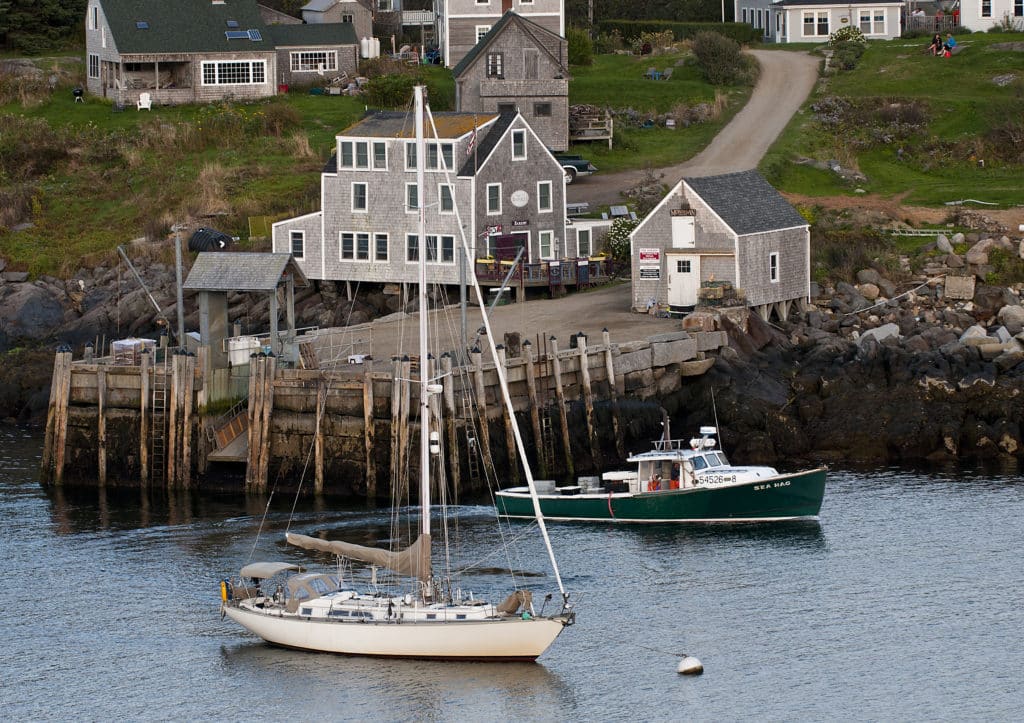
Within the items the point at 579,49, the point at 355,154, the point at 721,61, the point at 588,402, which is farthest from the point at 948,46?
the point at 588,402

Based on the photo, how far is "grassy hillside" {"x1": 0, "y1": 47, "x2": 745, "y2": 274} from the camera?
8506cm

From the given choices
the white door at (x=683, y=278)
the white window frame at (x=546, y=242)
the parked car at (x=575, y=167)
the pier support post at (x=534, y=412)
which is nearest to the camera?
the pier support post at (x=534, y=412)

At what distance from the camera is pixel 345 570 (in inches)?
2044

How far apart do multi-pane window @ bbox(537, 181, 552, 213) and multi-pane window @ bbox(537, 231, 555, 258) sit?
0.90 metres

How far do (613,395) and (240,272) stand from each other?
1187 cm

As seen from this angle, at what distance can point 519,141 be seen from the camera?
75812 mm

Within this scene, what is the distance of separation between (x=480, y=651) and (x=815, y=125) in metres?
54.4

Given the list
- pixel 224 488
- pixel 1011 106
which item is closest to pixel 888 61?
pixel 1011 106

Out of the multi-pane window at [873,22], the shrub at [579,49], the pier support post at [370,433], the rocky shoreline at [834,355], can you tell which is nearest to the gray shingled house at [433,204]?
the rocky shoreline at [834,355]

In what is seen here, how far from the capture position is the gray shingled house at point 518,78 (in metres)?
91.8

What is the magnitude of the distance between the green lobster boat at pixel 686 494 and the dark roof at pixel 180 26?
47914 millimetres

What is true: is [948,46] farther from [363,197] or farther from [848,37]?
[363,197]

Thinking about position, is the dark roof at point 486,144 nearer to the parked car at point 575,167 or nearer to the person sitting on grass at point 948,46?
the parked car at point 575,167

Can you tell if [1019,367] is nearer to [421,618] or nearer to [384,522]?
[384,522]
